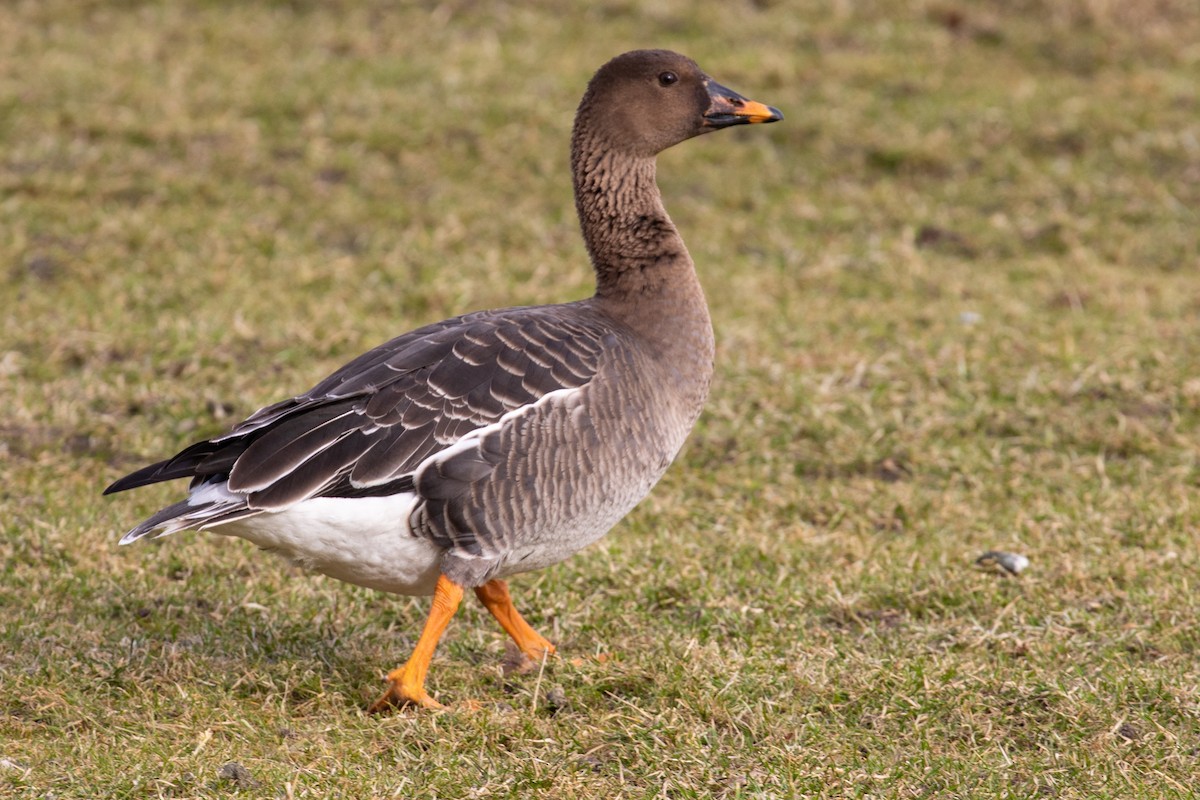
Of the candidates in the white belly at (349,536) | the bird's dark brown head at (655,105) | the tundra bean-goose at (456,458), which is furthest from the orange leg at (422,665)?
the bird's dark brown head at (655,105)

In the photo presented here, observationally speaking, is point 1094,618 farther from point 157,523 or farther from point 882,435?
point 157,523

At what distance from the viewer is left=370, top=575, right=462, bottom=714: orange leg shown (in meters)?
4.61

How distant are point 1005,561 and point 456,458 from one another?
251 centimetres

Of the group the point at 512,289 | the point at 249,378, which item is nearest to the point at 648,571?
the point at 249,378

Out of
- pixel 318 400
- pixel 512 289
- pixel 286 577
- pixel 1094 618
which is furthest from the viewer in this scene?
pixel 512 289

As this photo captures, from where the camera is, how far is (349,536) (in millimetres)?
4504

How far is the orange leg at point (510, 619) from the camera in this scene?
5.05 metres

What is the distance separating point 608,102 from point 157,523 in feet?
7.57

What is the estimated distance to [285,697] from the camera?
184 inches

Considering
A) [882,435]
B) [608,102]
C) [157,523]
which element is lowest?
[882,435]

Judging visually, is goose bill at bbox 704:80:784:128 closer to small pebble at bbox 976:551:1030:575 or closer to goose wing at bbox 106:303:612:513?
goose wing at bbox 106:303:612:513

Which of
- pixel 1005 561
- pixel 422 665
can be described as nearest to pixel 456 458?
pixel 422 665

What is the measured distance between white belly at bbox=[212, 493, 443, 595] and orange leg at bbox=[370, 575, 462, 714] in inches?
4.4

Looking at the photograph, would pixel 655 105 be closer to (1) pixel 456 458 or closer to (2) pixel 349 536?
(1) pixel 456 458
